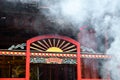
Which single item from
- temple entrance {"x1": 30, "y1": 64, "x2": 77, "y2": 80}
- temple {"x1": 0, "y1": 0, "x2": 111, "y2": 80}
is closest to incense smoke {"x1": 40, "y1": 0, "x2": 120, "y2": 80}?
temple {"x1": 0, "y1": 0, "x2": 111, "y2": 80}

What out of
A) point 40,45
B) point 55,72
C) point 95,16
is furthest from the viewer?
point 55,72

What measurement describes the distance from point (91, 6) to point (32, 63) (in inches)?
89.1

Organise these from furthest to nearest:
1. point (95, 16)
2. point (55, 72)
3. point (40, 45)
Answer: point (55, 72) < point (95, 16) < point (40, 45)

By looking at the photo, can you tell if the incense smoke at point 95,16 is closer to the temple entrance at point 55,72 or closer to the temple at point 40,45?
the temple at point 40,45

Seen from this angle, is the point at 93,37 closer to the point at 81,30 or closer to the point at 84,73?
the point at 81,30

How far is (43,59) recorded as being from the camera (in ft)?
27.6

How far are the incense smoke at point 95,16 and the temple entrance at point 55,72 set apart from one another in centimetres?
103

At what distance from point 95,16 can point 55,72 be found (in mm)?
2222

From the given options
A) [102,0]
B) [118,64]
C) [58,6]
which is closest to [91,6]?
[102,0]

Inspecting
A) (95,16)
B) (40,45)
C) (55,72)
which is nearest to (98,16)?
(95,16)

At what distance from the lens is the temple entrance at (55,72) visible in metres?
9.12

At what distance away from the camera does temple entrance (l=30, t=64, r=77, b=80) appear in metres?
9.12

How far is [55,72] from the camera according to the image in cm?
967

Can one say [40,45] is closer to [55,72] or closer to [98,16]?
[55,72]
